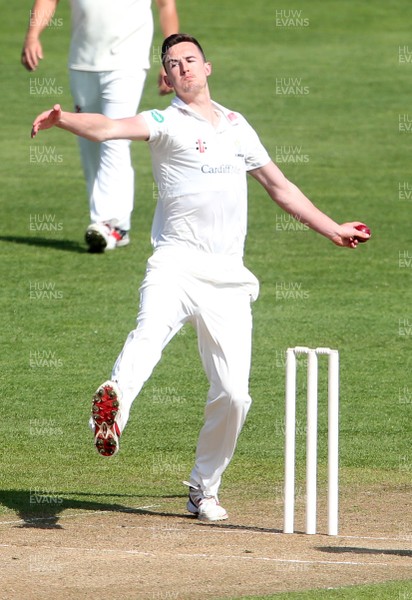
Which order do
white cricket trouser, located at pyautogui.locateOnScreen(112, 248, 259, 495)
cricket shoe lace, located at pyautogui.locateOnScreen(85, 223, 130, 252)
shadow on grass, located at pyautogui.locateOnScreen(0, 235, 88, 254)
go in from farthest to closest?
shadow on grass, located at pyautogui.locateOnScreen(0, 235, 88, 254) → cricket shoe lace, located at pyautogui.locateOnScreen(85, 223, 130, 252) → white cricket trouser, located at pyautogui.locateOnScreen(112, 248, 259, 495)

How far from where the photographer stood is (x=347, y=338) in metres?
13.0

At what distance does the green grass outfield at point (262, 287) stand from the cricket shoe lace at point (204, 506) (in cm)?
49

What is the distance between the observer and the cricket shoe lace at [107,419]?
24.9 feet

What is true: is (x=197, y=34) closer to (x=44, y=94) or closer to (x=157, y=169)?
(x=44, y=94)

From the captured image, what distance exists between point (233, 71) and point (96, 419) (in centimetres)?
1874

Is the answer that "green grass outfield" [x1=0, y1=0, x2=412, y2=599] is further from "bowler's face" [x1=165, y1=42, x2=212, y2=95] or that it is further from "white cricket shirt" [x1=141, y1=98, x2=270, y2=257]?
"bowler's face" [x1=165, y1=42, x2=212, y2=95]

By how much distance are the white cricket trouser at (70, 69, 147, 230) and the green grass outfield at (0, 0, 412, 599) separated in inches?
23.3

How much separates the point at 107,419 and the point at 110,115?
7.95 meters

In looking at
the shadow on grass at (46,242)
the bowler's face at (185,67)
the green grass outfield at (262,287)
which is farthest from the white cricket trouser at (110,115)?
the bowler's face at (185,67)

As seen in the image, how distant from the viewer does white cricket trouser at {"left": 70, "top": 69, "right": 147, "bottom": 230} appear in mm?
15125

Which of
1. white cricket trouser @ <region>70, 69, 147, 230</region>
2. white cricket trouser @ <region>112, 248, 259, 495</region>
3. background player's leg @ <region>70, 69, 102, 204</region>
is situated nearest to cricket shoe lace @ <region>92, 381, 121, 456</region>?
white cricket trouser @ <region>112, 248, 259, 495</region>

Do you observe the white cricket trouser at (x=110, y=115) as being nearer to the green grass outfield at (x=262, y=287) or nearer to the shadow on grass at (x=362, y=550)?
the green grass outfield at (x=262, y=287)

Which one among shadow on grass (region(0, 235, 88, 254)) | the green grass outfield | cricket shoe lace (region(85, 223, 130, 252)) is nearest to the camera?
the green grass outfield

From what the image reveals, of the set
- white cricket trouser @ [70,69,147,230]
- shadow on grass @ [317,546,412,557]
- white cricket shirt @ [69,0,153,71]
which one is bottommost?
shadow on grass @ [317,546,412,557]
